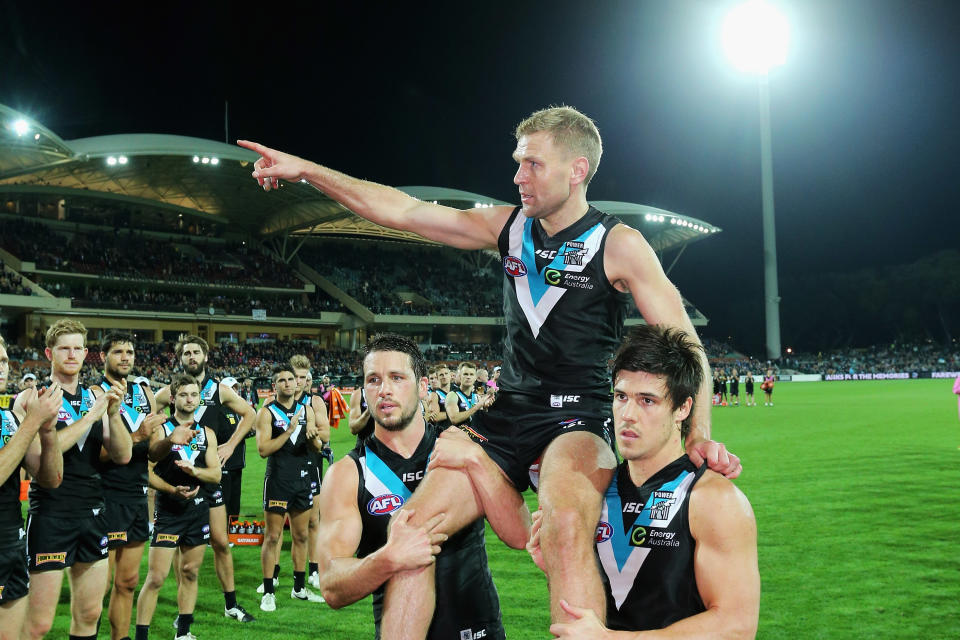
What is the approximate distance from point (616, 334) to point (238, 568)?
7558 mm

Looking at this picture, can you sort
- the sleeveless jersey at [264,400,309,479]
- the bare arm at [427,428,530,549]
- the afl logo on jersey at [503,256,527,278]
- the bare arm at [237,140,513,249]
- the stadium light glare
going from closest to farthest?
the bare arm at [427,428,530,549] < the afl logo on jersey at [503,256,527,278] < the bare arm at [237,140,513,249] < the sleeveless jersey at [264,400,309,479] < the stadium light glare

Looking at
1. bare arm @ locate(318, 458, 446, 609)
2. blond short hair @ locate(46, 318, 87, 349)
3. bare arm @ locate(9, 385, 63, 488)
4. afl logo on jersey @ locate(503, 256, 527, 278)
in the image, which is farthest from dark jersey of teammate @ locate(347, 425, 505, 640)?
blond short hair @ locate(46, 318, 87, 349)

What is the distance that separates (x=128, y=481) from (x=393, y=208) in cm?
444

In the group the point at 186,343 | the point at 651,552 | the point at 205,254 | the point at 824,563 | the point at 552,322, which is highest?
the point at 205,254

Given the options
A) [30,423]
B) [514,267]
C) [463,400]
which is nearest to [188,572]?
[30,423]

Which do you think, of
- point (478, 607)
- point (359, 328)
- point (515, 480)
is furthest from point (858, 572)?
point (359, 328)

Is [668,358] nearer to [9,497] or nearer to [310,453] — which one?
[9,497]

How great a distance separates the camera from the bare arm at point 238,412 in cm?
798

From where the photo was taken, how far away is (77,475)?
19.6 feet

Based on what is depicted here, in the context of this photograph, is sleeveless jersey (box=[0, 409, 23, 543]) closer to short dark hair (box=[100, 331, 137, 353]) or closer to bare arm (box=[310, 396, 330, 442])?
short dark hair (box=[100, 331, 137, 353])

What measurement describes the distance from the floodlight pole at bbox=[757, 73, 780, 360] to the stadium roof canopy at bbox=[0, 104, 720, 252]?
23.5ft

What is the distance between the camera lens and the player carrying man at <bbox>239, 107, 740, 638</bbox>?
3.16m

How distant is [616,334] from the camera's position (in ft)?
11.5

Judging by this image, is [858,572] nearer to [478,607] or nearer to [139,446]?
[478,607]
